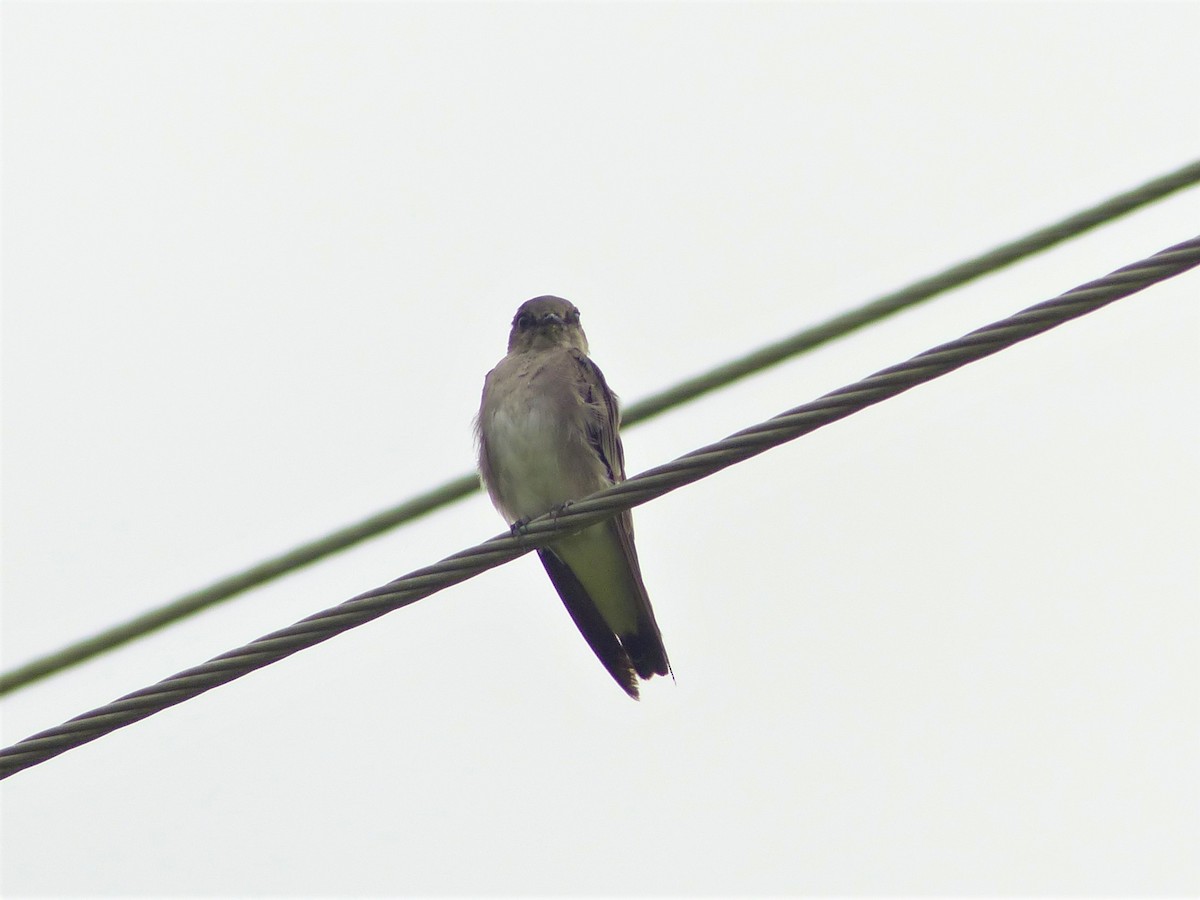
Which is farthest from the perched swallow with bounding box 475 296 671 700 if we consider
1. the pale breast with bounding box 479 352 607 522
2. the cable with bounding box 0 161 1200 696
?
the cable with bounding box 0 161 1200 696

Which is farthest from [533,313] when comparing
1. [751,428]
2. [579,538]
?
[751,428]

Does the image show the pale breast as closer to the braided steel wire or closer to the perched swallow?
the perched swallow

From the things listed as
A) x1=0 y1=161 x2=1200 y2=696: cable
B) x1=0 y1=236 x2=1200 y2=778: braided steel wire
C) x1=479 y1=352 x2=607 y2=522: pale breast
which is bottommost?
x1=0 y1=236 x2=1200 y2=778: braided steel wire

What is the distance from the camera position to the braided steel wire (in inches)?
159

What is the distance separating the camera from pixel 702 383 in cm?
599

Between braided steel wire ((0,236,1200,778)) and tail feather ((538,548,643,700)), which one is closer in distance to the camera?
braided steel wire ((0,236,1200,778))

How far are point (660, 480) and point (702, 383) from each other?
153cm

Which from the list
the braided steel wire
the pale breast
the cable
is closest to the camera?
the braided steel wire

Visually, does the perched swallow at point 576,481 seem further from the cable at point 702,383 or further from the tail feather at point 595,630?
the cable at point 702,383

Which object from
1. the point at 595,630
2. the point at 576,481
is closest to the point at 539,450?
the point at 576,481

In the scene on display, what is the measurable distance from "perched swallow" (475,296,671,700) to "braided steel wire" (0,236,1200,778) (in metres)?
2.23

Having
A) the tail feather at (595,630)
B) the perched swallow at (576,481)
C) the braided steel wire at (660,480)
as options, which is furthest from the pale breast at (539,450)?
the braided steel wire at (660,480)

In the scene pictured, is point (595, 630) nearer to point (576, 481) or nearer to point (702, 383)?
point (576, 481)

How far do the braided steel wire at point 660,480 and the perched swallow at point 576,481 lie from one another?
2.23 m
